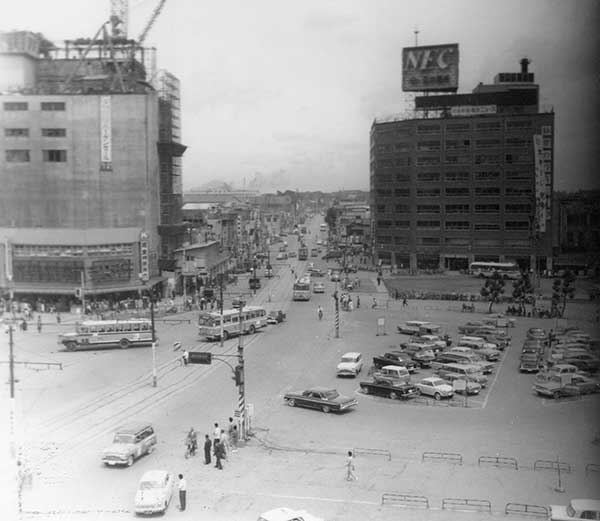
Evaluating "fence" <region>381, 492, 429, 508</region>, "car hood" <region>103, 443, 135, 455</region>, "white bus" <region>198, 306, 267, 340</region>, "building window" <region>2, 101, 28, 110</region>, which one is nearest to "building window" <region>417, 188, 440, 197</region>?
"building window" <region>2, 101, 28, 110</region>

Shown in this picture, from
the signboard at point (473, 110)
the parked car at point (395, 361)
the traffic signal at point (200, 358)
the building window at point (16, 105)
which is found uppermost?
the signboard at point (473, 110)

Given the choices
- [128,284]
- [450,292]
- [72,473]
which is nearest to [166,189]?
[128,284]

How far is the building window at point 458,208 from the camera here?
109062 mm

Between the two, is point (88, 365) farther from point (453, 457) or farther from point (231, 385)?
point (453, 457)

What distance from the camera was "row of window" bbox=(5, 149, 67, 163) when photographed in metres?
74.7

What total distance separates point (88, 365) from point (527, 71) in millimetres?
100878

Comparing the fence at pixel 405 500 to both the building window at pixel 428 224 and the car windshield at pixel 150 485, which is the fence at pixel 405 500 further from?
the building window at pixel 428 224

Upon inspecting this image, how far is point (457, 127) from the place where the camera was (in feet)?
357

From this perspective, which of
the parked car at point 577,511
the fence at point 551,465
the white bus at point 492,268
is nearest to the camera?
the parked car at point 577,511

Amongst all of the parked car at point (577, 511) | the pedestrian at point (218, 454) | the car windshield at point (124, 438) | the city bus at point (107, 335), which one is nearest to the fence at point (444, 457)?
the parked car at point (577, 511)

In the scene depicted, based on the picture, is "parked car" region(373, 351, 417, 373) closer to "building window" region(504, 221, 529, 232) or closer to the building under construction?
the building under construction

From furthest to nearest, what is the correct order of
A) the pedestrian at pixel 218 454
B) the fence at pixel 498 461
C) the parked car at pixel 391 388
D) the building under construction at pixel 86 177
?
the building under construction at pixel 86 177 → the parked car at pixel 391 388 → the fence at pixel 498 461 → the pedestrian at pixel 218 454

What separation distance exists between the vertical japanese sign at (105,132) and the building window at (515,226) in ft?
199

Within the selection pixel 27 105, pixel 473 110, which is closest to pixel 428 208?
pixel 473 110
